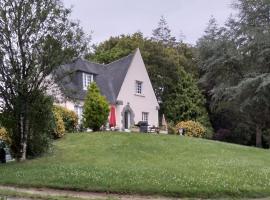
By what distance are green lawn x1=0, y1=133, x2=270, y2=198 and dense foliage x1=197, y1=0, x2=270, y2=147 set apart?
10.2m

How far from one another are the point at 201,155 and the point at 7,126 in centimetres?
970

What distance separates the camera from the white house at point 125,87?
42.1 metres

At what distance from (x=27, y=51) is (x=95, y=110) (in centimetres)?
1164

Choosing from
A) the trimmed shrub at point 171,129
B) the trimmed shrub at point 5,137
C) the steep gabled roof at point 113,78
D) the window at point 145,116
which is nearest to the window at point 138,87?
the steep gabled roof at point 113,78

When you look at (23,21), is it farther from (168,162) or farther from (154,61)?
(154,61)

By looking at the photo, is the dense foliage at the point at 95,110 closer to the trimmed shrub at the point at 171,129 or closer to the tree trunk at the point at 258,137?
the trimmed shrub at the point at 171,129

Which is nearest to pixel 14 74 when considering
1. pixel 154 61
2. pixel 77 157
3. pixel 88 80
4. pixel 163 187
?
pixel 77 157

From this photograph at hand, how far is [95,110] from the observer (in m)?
31.6

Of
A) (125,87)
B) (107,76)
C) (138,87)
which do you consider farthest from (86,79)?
(138,87)

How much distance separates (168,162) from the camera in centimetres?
2025

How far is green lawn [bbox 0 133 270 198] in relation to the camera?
14.2m

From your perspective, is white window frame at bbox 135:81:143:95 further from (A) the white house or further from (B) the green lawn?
(B) the green lawn

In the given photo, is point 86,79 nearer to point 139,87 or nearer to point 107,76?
point 107,76

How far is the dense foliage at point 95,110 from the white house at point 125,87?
8.14 meters
